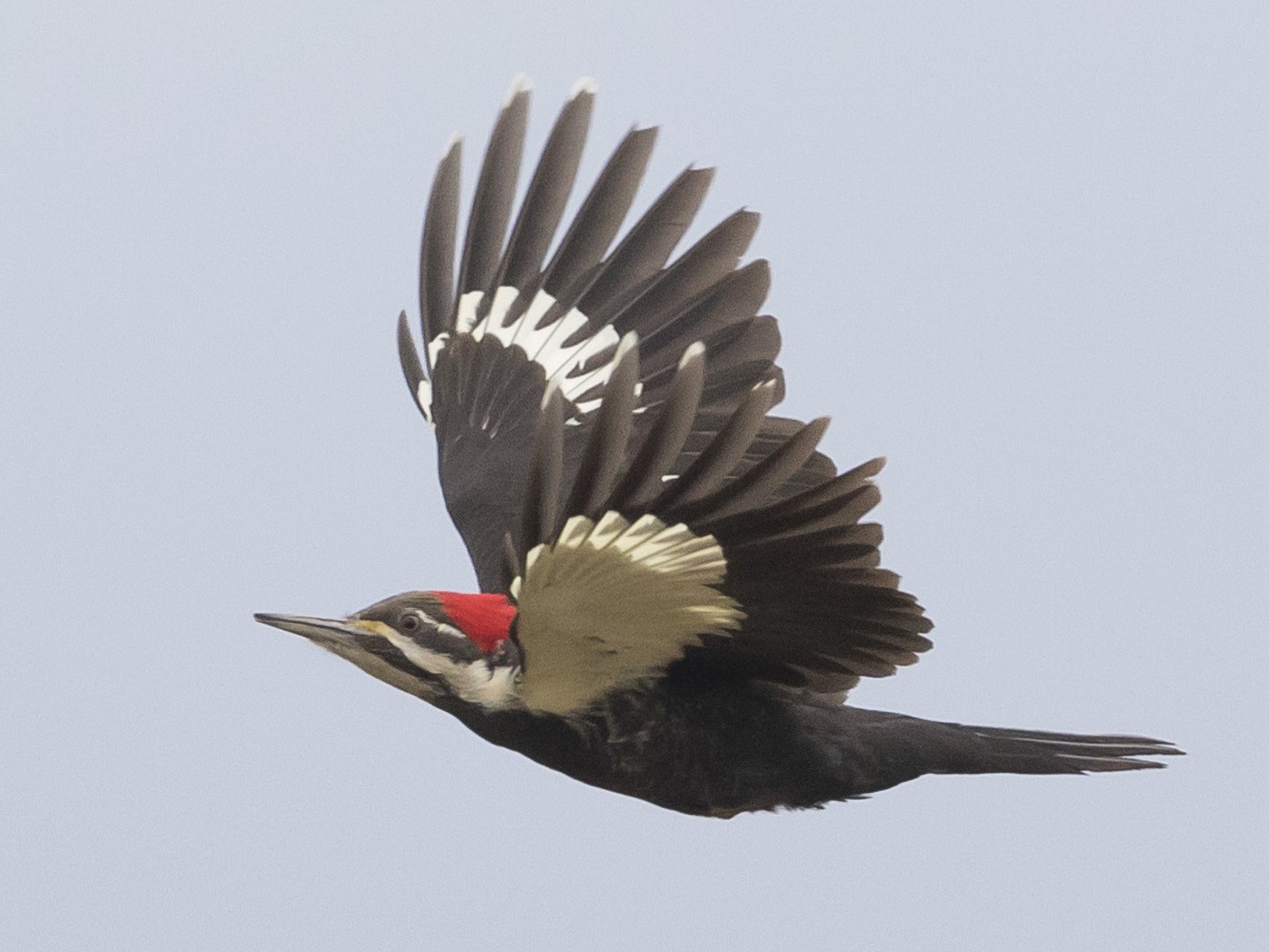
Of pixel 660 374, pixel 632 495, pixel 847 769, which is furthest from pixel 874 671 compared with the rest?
pixel 660 374

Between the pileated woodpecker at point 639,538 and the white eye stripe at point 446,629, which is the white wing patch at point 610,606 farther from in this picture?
the white eye stripe at point 446,629

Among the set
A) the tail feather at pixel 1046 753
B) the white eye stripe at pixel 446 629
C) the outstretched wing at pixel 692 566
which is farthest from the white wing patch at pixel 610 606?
the tail feather at pixel 1046 753

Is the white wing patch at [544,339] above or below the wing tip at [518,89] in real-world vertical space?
below

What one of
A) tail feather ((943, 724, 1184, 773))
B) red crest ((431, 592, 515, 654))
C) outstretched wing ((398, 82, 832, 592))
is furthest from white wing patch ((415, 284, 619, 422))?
tail feather ((943, 724, 1184, 773))

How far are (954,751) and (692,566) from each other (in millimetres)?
943

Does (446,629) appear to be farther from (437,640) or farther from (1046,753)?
(1046,753)

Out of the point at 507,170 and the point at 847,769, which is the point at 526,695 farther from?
the point at 507,170

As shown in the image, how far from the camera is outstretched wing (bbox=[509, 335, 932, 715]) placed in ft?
11.0

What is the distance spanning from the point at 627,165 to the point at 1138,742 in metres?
1.88

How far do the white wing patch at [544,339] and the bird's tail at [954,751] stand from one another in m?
1.22

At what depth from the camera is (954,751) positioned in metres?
4.22

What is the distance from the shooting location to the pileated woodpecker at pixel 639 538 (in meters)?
3.46

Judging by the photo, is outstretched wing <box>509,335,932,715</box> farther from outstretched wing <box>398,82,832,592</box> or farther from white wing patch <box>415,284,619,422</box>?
white wing patch <box>415,284,619,422</box>

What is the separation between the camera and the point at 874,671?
3.99 m
